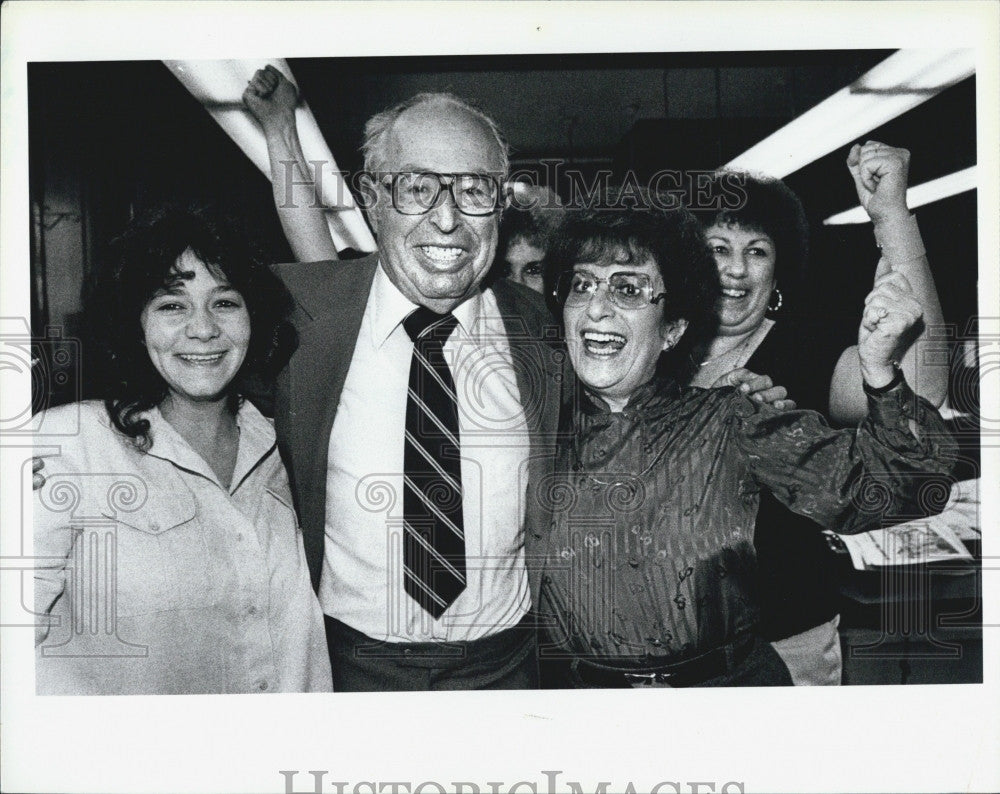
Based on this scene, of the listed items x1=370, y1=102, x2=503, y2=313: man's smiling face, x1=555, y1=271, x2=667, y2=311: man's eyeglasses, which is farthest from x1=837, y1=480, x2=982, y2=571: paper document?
x1=370, y1=102, x2=503, y2=313: man's smiling face

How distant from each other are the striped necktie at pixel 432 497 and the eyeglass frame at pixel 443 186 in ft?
1.24

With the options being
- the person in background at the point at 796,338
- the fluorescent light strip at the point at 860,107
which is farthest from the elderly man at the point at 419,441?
the fluorescent light strip at the point at 860,107

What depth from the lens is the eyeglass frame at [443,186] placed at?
2.37m

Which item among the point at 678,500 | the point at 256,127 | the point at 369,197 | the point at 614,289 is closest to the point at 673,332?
the point at 614,289

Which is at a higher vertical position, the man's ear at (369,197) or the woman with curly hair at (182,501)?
the man's ear at (369,197)

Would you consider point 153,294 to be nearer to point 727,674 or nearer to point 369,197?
point 369,197

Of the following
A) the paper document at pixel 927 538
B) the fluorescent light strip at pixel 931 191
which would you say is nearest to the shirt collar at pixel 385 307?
the fluorescent light strip at pixel 931 191

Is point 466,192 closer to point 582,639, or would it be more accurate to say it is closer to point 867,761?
point 582,639

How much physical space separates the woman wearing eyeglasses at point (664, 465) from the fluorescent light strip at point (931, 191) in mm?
185

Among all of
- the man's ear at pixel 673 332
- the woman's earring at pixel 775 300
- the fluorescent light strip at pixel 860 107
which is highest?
the fluorescent light strip at pixel 860 107

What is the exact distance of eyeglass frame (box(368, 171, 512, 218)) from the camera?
2365 mm

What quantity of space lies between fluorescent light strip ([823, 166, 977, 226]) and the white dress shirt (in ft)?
2.80

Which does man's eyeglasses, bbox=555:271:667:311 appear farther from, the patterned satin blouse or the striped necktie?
the striped necktie

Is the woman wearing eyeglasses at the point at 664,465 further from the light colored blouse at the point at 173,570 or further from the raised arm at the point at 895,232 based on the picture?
the light colored blouse at the point at 173,570
